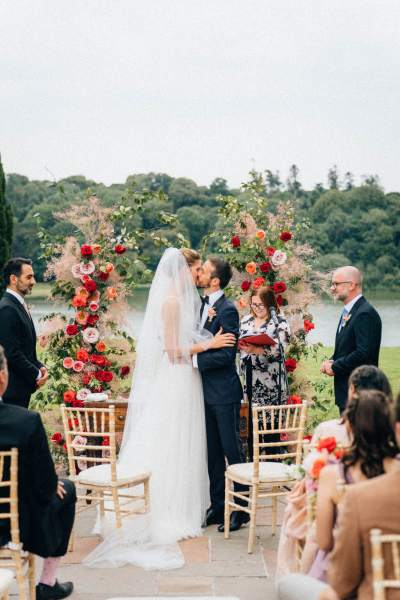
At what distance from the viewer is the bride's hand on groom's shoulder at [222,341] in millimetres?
5586

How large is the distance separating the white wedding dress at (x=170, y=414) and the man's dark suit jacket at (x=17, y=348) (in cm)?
88

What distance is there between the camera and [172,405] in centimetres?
559

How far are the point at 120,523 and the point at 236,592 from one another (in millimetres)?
1033

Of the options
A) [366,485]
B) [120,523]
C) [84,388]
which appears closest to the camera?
[366,485]

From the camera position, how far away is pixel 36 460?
3.75 metres

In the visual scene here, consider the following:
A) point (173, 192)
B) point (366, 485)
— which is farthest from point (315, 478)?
point (173, 192)

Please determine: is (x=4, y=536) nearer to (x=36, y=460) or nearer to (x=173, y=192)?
(x=36, y=460)

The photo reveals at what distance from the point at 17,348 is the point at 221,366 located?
1592 mm

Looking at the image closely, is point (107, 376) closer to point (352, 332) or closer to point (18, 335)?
point (18, 335)

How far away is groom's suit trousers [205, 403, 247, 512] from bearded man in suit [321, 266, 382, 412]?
862mm

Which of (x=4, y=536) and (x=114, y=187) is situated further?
(x=114, y=187)

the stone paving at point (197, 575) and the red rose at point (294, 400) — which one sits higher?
the red rose at point (294, 400)

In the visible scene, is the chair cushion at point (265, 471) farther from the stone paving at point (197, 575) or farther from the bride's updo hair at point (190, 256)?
the bride's updo hair at point (190, 256)

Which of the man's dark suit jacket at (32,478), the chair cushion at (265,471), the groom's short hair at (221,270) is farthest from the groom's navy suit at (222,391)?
the man's dark suit jacket at (32,478)
